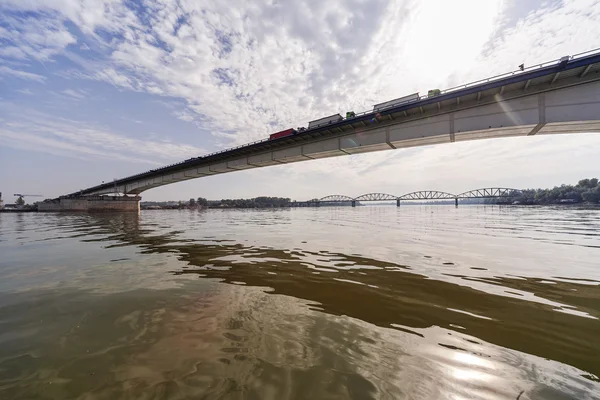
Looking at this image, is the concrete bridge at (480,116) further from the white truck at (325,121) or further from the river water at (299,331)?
the river water at (299,331)

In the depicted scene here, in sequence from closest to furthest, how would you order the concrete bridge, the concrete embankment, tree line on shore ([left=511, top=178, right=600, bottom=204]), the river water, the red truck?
the river water, the concrete bridge, the red truck, tree line on shore ([left=511, top=178, right=600, bottom=204]), the concrete embankment

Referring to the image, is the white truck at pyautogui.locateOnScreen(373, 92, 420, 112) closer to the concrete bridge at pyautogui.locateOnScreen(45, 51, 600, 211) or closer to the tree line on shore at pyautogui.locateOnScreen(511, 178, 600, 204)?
the concrete bridge at pyautogui.locateOnScreen(45, 51, 600, 211)

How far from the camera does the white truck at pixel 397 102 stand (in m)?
23.1

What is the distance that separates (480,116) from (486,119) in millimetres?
558

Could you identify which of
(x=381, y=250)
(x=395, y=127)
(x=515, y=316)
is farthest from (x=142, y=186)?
(x=515, y=316)

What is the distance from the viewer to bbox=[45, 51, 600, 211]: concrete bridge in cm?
1648

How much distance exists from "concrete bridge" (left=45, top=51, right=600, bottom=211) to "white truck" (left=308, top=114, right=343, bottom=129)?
704 millimetres

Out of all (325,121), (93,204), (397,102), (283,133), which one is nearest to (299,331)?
(397,102)

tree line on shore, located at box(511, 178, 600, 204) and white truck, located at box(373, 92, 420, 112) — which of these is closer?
white truck, located at box(373, 92, 420, 112)

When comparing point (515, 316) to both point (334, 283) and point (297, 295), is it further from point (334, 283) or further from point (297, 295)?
point (297, 295)

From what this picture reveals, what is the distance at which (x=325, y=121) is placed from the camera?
30.0 metres

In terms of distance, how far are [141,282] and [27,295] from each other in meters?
2.65

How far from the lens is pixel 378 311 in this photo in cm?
565

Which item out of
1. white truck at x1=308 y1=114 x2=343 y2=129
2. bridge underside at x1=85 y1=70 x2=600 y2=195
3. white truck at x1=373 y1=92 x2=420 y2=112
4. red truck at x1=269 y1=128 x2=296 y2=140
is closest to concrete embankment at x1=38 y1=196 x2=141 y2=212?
red truck at x1=269 y1=128 x2=296 y2=140
